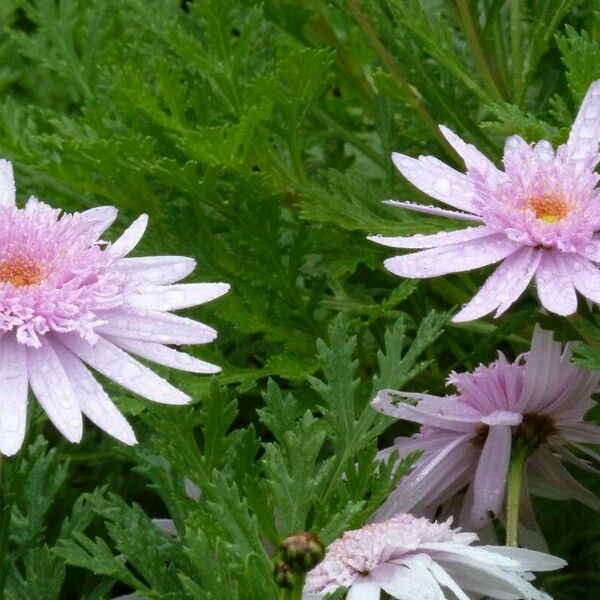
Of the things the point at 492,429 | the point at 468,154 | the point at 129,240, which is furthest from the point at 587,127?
the point at 129,240

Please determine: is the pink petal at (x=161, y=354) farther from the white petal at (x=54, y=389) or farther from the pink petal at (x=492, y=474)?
the pink petal at (x=492, y=474)

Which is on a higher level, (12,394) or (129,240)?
(129,240)

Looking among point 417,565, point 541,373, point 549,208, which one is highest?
point 549,208

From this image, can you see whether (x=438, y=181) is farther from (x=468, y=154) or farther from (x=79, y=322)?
(x=79, y=322)

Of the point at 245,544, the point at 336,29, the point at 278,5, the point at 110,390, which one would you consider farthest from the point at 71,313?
the point at 336,29

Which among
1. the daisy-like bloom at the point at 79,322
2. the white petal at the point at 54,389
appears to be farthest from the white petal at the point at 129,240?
the white petal at the point at 54,389

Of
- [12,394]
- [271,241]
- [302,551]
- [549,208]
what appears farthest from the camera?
[271,241]
